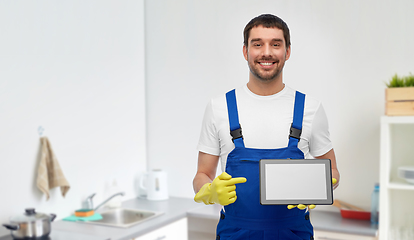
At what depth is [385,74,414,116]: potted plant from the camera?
7.10ft

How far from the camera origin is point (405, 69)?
97.0 inches

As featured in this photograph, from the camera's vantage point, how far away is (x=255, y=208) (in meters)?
1.38

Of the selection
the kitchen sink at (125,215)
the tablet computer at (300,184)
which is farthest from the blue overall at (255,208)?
the kitchen sink at (125,215)

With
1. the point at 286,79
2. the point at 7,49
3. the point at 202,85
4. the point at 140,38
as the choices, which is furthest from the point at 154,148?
the point at 7,49

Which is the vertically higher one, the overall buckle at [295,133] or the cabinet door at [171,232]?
the overall buckle at [295,133]

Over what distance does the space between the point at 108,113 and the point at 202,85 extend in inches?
29.1

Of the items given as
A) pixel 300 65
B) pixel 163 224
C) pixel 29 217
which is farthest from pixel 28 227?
pixel 300 65

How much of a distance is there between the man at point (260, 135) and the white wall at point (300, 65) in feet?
3.96

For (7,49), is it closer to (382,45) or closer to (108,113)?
(108,113)

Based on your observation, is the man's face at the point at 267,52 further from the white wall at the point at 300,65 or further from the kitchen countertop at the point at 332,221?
the white wall at the point at 300,65

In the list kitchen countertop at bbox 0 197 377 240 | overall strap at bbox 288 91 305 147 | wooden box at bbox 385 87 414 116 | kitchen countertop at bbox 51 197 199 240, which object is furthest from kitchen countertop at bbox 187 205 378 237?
overall strap at bbox 288 91 305 147

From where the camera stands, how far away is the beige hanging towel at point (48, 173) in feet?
7.52

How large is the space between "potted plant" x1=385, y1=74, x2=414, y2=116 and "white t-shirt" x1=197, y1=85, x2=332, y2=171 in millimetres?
903

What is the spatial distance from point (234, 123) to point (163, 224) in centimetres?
125
